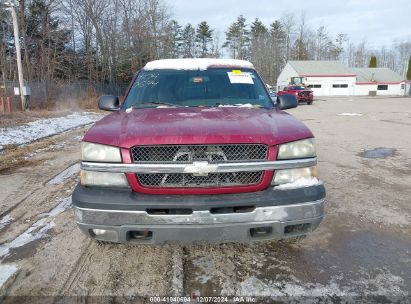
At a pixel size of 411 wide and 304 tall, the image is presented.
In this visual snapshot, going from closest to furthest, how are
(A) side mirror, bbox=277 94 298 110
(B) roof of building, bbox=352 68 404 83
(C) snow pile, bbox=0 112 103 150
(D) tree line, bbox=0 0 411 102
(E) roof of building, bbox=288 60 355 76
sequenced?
(A) side mirror, bbox=277 94 298 110, (C) snow pile, bbox=0 112 103 150, (D) tree line, bbox=0 0 411 102, (E) roof of building, bbox=288 60 355 76, (B) roof of building, bbox=352 68 404 83

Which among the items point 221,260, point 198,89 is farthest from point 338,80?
point 221,260

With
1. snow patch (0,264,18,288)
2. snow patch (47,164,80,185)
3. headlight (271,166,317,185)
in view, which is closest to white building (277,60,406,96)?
snow patch (47,164,80,185)

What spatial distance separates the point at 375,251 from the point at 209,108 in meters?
2.07

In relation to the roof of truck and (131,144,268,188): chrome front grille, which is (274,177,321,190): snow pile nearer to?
(131,144,268,188): chrome front grille

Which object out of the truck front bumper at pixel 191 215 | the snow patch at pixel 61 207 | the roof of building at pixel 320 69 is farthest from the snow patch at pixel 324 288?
the roof of building at pixel 320 69

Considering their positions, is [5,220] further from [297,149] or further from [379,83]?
[379,83]

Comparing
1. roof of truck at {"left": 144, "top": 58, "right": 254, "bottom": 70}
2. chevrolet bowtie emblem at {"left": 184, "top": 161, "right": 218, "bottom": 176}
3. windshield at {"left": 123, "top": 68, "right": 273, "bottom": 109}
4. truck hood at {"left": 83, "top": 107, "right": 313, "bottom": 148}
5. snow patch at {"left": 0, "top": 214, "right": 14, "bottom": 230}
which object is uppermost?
roof of truck at {"left": 144, "top": 58, "right": 254, "bottom": 70}

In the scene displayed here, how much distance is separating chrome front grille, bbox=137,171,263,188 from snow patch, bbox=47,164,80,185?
10.8 ft

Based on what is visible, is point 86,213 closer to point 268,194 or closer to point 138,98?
point 268,194

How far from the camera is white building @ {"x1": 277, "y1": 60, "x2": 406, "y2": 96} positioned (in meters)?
53.0

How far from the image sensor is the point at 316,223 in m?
2.54

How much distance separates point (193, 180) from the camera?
95.4 inches

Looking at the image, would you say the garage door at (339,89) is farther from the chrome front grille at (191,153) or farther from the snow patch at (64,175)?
the chrome front grille at (191,153)

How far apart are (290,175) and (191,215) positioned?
0.84m
